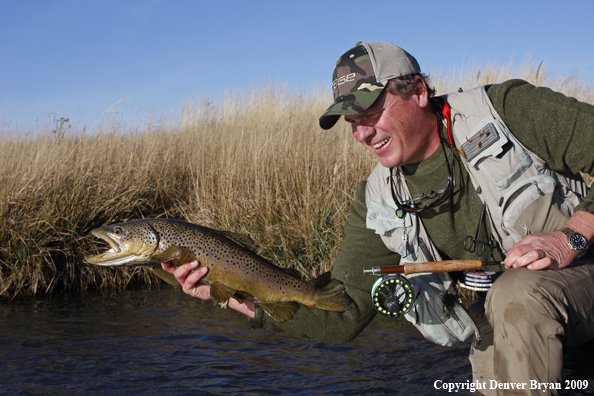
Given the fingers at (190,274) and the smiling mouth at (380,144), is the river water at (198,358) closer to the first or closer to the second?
the fingers at (190,274)

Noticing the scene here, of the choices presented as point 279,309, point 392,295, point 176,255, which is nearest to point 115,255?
point 176,255

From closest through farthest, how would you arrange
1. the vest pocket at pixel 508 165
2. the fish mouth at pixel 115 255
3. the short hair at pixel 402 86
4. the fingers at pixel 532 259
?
the fingers at pixel 532 259, the fish mouth at pixel 115 255, the vest pocket at pixel 508 165, the short hair at pixel 402 86

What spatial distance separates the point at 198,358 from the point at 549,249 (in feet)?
9.76

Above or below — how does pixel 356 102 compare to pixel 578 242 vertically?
above

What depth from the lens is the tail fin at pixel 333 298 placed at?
2.68 m

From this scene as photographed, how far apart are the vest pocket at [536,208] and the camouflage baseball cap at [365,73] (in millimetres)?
926

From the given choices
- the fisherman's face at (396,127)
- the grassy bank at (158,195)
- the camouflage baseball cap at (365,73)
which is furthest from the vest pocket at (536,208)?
the grassy bank at (158,195)

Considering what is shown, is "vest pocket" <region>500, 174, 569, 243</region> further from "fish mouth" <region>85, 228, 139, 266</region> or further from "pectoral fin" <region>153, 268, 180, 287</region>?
"fish mouth" <region>85, 228, 139, 266</region>

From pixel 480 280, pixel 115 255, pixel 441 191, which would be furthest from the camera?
pixel 441 191

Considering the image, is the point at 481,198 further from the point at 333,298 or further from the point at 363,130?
the point at 333,298

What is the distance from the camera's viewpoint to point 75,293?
6293 millimetres

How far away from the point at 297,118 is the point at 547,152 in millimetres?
6749

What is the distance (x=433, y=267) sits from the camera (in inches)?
105

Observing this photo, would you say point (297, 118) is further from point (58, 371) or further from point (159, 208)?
point (58, 371)
